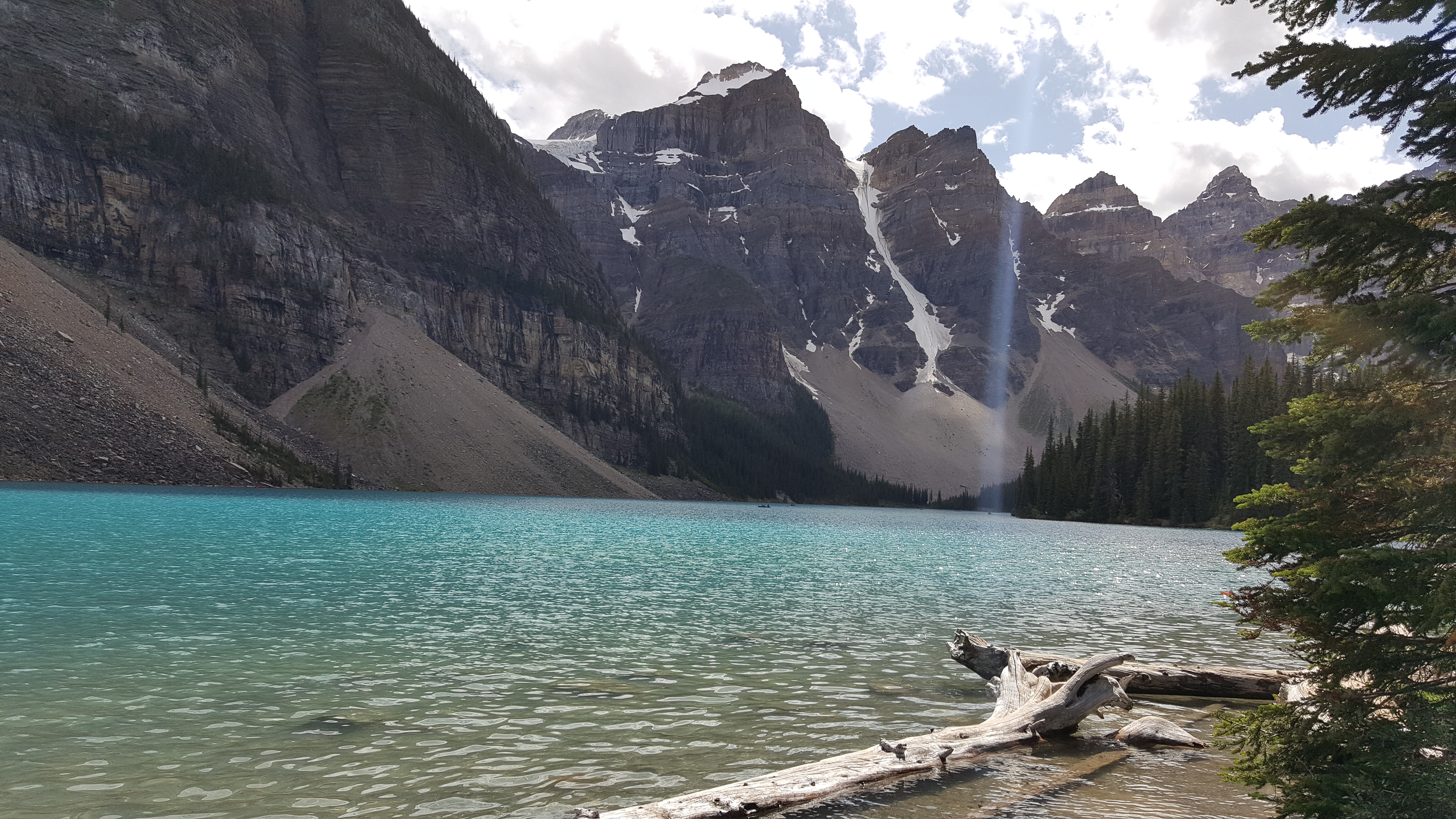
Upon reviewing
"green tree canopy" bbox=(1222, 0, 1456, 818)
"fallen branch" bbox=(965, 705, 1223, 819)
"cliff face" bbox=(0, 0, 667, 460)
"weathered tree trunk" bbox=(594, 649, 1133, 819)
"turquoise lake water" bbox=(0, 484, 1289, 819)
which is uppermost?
"cliff face" bbox=(0, 0, 667, 460)

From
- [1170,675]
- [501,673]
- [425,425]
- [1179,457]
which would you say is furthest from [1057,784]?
[425,425]

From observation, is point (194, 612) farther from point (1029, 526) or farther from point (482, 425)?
point (482, 425)

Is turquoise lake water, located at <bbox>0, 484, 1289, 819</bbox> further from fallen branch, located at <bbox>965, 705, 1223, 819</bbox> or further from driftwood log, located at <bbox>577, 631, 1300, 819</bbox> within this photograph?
driftwood log, located at <bbox>577, 631, 1300, 819</bbox>

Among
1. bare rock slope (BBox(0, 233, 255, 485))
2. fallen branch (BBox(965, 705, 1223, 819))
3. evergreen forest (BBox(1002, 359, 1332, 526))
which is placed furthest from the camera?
evergreen forest (BBox(1002, 359, 1332, 526))

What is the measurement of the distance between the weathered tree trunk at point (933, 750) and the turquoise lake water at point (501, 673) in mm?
386

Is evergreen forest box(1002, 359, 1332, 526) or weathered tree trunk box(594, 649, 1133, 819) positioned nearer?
weathered tree trunk box(594, 649, 1133, 819)

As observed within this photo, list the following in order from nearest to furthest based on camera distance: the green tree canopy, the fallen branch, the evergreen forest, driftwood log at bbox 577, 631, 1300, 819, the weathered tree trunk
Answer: the green tree canopy
the weathered tree trunk
driftwood log at bbox 577, 631, 1300, 819
the fallen branch
the evergreen forest

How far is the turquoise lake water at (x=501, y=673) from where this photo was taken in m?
10.7

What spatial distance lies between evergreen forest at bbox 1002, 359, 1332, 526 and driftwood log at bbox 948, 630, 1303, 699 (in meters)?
108

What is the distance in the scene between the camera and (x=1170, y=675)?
1798 cm

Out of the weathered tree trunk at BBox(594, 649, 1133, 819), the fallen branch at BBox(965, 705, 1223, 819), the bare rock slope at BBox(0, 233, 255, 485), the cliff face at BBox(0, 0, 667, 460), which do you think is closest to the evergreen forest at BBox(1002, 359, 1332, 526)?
the weathered tree trunk at BBox(594, 649, 1133, 819)

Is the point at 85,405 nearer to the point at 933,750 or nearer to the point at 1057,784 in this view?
the point at 933,750

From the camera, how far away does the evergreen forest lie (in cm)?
11762

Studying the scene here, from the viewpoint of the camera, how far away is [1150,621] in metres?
29.3
